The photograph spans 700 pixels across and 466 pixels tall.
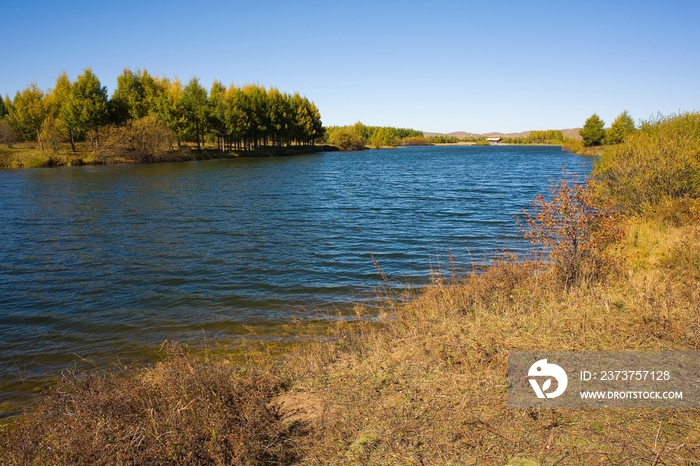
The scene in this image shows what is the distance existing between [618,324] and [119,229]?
19701 mm

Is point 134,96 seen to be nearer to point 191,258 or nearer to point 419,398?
point 191,258

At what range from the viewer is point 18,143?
60.9m

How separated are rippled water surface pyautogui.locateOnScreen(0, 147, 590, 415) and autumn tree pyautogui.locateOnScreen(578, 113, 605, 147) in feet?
239

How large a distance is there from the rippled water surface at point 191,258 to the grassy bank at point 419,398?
6.44 ft

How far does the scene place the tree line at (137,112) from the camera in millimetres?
57531

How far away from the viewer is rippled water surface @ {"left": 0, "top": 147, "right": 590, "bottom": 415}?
898cm

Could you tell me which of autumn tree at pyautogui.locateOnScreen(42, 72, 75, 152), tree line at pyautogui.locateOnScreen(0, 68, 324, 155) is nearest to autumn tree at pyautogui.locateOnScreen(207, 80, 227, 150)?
tree line at pyautogui.locateOnScreen(0, 68, 324, 155)

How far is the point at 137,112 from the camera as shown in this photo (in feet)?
216

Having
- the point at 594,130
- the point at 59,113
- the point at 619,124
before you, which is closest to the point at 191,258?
the point at 59,113

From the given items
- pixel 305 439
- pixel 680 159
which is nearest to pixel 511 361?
pixel 305 439

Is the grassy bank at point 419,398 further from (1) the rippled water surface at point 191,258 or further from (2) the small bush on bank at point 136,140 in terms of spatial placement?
(2) the small bush on bank at point 136,140

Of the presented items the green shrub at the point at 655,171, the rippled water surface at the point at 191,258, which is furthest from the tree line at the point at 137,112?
the green shrub at the point at 655,171

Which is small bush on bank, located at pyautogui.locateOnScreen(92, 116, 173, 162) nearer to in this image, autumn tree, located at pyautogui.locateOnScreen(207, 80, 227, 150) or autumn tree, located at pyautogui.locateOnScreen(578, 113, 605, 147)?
autumn tree, located at pyautogui.locateOnScreen(207, 80, 227, 150)

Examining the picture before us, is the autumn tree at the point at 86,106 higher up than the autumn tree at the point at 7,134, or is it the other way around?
the autumn tree at the point at 86,106
